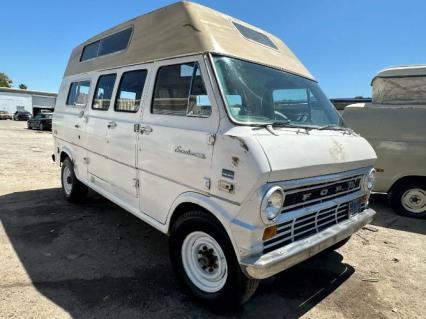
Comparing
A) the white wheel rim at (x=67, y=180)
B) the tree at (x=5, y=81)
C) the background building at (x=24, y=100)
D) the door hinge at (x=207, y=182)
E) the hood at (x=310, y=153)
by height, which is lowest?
the white wheel rim at (x=67, y=180)

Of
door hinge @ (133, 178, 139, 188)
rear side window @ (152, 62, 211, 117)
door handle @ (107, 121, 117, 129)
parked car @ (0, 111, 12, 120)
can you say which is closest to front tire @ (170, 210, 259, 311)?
door hinge @ (133, 178, 139, 188)

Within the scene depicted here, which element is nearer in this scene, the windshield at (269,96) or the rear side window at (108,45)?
the windshield at (269,96)

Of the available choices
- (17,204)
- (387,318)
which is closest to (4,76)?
(17,204)

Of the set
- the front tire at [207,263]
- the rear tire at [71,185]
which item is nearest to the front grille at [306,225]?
the front tire at [207,263]

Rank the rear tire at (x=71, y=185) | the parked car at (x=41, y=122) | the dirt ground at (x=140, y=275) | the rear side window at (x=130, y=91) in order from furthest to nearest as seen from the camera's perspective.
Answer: the parked car at (x=41, y=122) < the rear tire at (x=71, y=185) < the rear side window at (x=130, y=91) < the dirt ground at (x=140, y=275)

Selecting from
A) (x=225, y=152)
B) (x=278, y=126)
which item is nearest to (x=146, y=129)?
(x=225, y=152)

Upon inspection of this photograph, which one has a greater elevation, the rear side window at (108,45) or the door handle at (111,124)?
the rear side window at (108,45)

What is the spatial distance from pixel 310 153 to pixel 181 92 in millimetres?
1345

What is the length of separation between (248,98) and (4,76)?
97115 mm

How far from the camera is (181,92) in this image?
3.27m

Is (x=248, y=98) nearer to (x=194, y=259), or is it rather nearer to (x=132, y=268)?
(x=194, y=259)

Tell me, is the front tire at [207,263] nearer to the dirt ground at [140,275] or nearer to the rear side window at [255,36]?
the dirt ground at [140,275]

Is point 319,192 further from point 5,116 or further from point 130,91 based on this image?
point 5,116

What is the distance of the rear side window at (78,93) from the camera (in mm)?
5270
